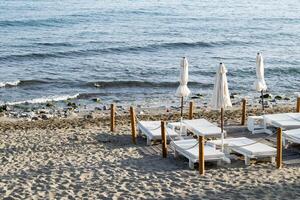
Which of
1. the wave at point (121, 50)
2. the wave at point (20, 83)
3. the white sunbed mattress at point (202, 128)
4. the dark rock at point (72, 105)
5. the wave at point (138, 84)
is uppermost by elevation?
the wave at point (121, 50)

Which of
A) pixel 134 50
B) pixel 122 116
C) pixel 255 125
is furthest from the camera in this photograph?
pixel 134 50

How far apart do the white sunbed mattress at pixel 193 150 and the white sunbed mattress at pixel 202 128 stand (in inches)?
38.9

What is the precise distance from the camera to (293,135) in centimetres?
1597

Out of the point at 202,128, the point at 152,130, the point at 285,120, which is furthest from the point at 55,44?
the point at 285,120

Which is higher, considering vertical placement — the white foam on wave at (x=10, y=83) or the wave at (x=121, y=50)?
the wave at (x=121, y=50)

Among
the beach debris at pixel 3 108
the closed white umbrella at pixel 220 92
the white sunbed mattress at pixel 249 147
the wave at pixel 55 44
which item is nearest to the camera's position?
the white sunbed mattress at pixel 249 147

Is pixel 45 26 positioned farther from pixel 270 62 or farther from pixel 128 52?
pixel 270 62

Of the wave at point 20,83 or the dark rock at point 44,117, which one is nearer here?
the dark rock at point 44,117

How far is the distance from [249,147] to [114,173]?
385cm

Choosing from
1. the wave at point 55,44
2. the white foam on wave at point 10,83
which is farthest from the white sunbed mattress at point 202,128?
the wave at point 55,44

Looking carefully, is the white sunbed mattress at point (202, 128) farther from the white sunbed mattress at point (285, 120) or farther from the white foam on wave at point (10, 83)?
the white foam on wave at point (10, 83)

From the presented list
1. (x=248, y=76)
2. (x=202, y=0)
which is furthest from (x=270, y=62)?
(x=202, y=0)

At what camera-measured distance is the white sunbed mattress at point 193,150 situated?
14.7m

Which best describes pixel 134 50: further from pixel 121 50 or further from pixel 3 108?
pixel 3 108
